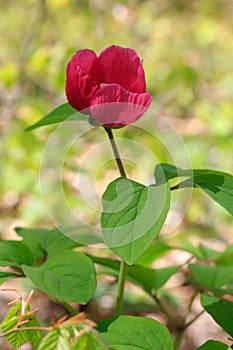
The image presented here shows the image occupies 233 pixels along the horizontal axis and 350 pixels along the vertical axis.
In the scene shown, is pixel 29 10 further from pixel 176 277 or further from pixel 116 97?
pixel 116 97

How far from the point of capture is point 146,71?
307 centimetres

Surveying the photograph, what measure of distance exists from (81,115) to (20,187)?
1.61 metres

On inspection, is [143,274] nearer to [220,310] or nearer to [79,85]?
[220,310]

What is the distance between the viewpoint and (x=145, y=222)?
0.75m

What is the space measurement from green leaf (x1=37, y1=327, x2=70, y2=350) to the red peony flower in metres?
0.35

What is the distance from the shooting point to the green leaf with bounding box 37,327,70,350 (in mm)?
589

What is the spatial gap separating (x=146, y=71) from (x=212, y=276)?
6.76 feet

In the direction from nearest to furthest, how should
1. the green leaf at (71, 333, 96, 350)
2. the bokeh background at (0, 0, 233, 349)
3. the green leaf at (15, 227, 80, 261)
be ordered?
the green leaf at (71, 333, 96, 350), the green leaf at (15, 227, 80, 261), the bokeh background at (0, 0, 233, 349)

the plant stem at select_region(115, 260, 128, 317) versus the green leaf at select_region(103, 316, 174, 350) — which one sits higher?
the green leaf at select_region(103, 316, 174, 350)

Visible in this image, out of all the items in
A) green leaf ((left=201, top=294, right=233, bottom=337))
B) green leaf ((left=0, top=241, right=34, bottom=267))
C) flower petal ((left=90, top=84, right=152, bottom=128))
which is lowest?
green leaf ((left=201, top=294, right=233, bottom=337))

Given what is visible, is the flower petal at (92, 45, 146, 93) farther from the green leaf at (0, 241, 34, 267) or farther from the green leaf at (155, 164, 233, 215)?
the green leaf at (0, 241, 34, 267)

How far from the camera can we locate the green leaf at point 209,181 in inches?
30.6

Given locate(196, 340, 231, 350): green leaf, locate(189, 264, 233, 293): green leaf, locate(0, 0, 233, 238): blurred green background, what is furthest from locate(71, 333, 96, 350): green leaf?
locate(0, 0, 233, 238): blurred green background

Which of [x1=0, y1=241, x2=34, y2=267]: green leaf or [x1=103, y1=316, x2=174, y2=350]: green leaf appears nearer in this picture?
[x1=103, y1=316, x2=174, y2=350]: green leaf
